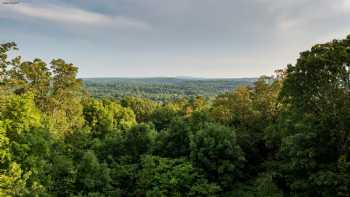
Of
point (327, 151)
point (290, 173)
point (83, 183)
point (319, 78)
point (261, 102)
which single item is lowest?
point (83, 183)

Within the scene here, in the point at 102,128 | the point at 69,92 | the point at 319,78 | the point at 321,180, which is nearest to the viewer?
the point at 321,180

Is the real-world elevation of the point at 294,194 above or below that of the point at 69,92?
below

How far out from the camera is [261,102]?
109 ft

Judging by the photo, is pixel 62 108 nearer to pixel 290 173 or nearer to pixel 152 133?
pixel 152 133

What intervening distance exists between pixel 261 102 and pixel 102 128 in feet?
89.6

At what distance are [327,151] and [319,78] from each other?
449 centimetres

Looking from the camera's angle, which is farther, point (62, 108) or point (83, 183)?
point (62, 108)

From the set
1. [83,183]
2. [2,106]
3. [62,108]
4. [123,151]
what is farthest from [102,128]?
[2,106]

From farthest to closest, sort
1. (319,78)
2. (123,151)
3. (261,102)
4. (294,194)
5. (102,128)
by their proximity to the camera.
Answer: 1. (102,128)
2. (123,151)
3. (261,102)
4. (294,194)
5. (319,78)

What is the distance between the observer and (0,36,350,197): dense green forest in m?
22.4

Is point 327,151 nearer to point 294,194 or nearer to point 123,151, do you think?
point 294,194

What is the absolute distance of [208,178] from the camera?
2966cm

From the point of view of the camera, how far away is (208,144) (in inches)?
1172

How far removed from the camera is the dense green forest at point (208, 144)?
73.4 feet
